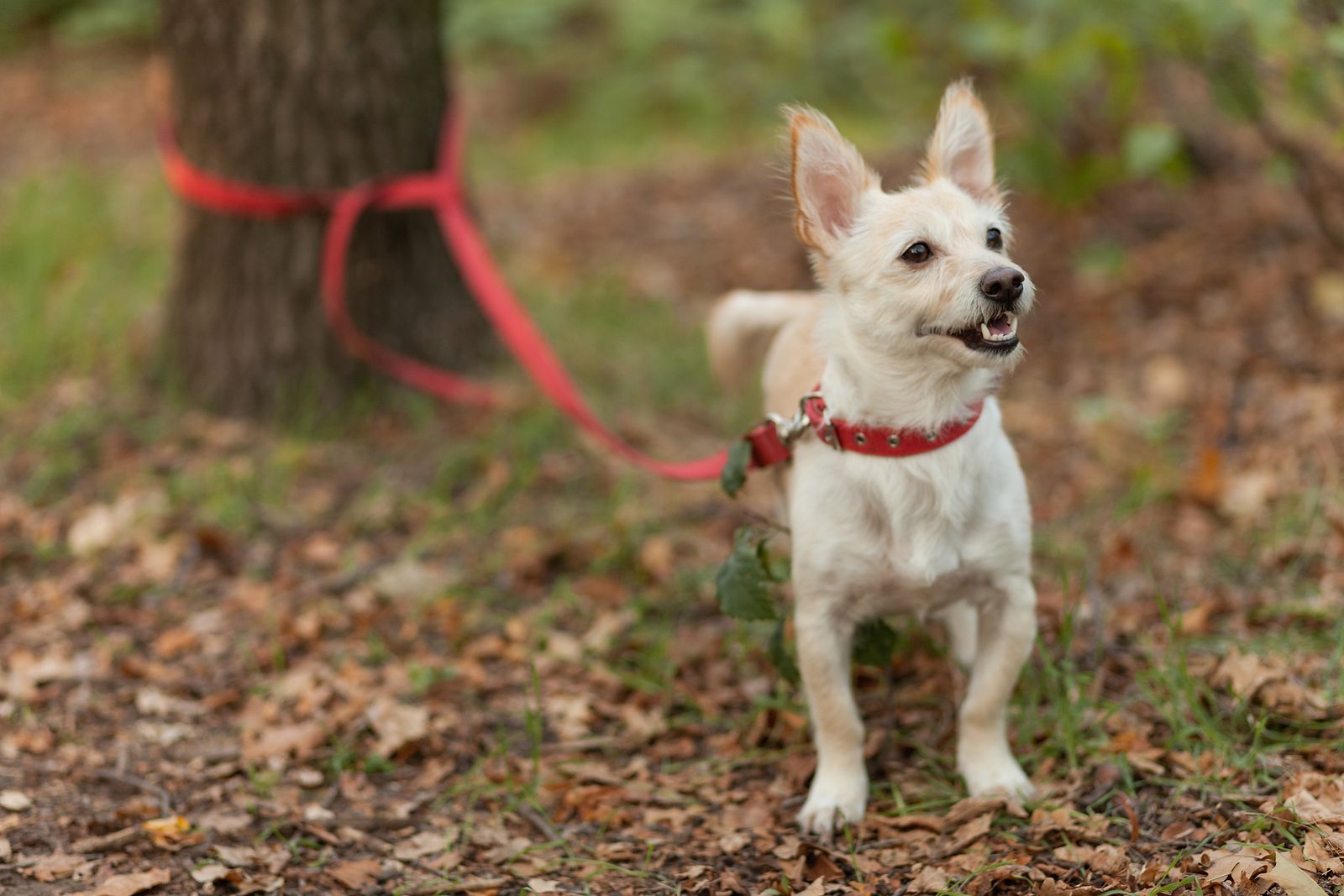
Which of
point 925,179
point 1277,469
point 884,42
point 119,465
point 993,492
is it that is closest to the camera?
point 993,492

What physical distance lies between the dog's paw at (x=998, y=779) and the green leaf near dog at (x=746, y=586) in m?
0.62

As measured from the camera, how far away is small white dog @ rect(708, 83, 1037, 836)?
292cm

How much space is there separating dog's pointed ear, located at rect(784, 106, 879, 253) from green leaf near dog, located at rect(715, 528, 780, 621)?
2.57 ft

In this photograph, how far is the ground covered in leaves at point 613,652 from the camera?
294 cm

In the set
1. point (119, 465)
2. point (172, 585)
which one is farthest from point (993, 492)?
point (119, 465)

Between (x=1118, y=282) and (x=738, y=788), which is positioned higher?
(x=1118, y=282)

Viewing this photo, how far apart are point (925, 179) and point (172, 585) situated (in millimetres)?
2835

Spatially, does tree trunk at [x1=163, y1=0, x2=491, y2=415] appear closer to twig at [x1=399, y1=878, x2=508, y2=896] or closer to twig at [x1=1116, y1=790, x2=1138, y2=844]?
twig at [x1=399, y1=878, x2=508, y2=896]

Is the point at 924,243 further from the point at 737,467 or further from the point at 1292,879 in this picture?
the point at 1292,879

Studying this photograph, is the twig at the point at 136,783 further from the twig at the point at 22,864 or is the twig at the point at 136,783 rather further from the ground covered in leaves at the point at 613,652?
the twig at the point at 22,864

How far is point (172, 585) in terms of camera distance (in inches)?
171

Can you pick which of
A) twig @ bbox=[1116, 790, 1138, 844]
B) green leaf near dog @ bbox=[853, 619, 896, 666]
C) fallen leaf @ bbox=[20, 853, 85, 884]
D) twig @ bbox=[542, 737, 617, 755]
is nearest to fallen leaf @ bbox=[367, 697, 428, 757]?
twig @ bbox=[542, 737, 617, 755]

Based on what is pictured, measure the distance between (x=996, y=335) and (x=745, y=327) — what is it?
4.81 feet

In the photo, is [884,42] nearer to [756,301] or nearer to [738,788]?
[756,301]
